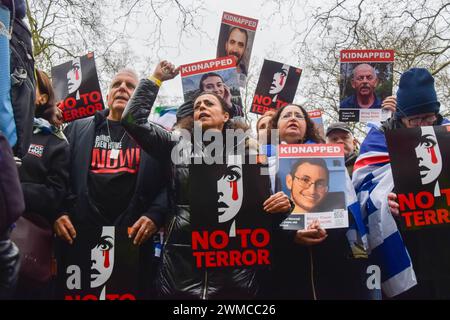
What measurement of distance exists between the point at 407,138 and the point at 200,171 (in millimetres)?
1272

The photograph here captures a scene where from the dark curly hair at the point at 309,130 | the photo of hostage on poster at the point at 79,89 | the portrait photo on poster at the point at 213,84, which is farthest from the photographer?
the photo of hostage on poster at the point at 79,89

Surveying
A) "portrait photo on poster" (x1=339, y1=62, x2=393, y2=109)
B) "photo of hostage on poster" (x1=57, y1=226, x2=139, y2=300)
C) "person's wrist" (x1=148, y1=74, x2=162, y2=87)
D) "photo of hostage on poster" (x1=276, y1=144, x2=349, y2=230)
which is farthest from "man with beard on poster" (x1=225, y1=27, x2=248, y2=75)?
"photo of hostage on poster" (x1=57, y1=226, x2=139, y2=300)

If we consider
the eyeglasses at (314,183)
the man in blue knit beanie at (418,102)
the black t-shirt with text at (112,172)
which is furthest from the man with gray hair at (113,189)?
the man in blue knit beanie at (418,102)

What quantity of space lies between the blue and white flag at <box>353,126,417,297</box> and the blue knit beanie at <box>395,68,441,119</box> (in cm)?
24

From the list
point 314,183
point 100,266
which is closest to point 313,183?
point 314,183

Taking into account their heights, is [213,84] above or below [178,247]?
above

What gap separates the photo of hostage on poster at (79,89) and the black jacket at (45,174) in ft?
3.89

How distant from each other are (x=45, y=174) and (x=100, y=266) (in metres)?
0.68

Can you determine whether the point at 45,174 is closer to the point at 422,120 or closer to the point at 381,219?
the point at 381,219

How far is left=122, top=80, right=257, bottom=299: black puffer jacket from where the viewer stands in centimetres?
278

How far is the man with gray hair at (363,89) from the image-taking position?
445cm

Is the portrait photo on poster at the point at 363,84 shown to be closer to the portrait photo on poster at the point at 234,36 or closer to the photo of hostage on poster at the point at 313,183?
the portrait photo on poster at the point at 234,36

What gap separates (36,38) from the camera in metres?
10.4

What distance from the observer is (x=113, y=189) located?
3.15 metres
